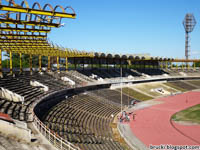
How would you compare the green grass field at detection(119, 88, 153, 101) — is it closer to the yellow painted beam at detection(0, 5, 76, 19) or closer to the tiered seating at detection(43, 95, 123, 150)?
the tiered seating at detection(43, 95, 123, 150)

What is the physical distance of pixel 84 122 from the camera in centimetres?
2759

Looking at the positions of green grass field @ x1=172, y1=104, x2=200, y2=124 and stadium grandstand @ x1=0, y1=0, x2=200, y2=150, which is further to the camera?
green grass field @ x1=172, y1=104, x2=200, y2=124

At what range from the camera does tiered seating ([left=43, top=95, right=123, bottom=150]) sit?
21.0 meters

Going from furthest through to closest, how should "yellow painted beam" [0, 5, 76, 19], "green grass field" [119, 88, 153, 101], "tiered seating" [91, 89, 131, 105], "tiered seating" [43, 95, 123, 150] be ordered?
"green grass field" [119, 88, 153, 101] < "tiered seating" [91, 89, 131, 105] < "tiered seating" [43, 95, 123, 150] < "yellow painted beam" [0, 5, 76, 19]

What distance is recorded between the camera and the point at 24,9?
14453 millimetres

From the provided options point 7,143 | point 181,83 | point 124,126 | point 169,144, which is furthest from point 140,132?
point 181,83

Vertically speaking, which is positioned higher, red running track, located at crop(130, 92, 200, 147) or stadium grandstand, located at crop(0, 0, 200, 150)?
stadium grandstand, located at crop(0, 0, 200, 150)

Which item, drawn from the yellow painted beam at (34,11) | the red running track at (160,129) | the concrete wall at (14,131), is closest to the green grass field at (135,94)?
the red running track at (160,129)

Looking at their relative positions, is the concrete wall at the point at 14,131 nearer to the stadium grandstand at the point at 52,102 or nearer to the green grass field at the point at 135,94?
the stadium grandstand at the point at 52,102

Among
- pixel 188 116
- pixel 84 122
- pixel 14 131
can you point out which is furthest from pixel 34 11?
pixel 188 116

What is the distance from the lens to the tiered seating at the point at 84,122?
68.8 ft

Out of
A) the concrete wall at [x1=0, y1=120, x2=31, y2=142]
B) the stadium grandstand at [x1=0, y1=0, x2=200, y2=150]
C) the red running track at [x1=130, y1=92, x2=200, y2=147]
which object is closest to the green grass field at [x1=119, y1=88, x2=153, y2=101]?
the stadium grandstand at [x1=0, y1=0, x2=200, y2=150]

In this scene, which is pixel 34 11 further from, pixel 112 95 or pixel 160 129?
pixel 112 95

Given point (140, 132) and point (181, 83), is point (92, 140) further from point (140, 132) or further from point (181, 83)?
point (181, 83)
